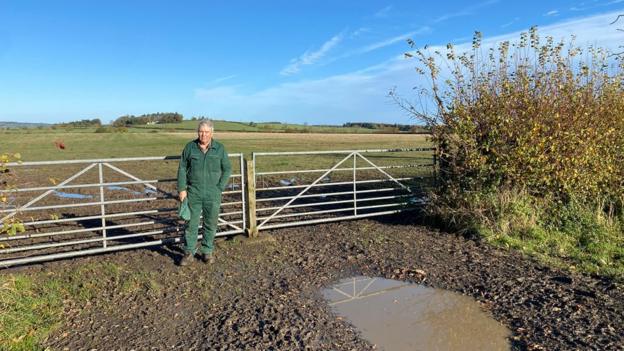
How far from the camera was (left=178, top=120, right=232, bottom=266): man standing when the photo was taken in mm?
6309

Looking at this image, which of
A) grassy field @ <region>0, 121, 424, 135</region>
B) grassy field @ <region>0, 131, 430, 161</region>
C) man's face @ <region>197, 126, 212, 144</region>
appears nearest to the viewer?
man's face @ <region>197, 126, 212, 144</region>

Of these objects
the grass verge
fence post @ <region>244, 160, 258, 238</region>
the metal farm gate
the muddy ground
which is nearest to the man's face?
the metal farm gate

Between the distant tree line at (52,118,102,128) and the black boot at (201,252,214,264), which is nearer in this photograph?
the black boot at (201,252,214,264)

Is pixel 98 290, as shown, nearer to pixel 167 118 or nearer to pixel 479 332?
pixel 479 332

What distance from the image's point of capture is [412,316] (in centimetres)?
498

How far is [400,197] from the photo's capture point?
1002cm

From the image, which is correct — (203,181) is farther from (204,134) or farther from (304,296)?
(304,296)

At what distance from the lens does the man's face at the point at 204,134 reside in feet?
A: 20.5

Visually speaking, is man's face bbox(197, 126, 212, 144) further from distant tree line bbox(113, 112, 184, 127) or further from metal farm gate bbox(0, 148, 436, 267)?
distant tree line bbox(113, 112, 184, 127)

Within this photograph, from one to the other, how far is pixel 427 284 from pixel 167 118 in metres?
77.7

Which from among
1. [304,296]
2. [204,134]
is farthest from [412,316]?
[204,134]

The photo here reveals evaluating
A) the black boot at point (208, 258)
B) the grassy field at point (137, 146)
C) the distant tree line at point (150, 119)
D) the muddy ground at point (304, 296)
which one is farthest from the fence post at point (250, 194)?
the distant tree line at point (150, 119)

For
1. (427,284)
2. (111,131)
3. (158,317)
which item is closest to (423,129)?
(427,284)

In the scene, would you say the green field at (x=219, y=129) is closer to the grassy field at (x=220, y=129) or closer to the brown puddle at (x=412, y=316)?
the grassy field at (x=220, y=129)
